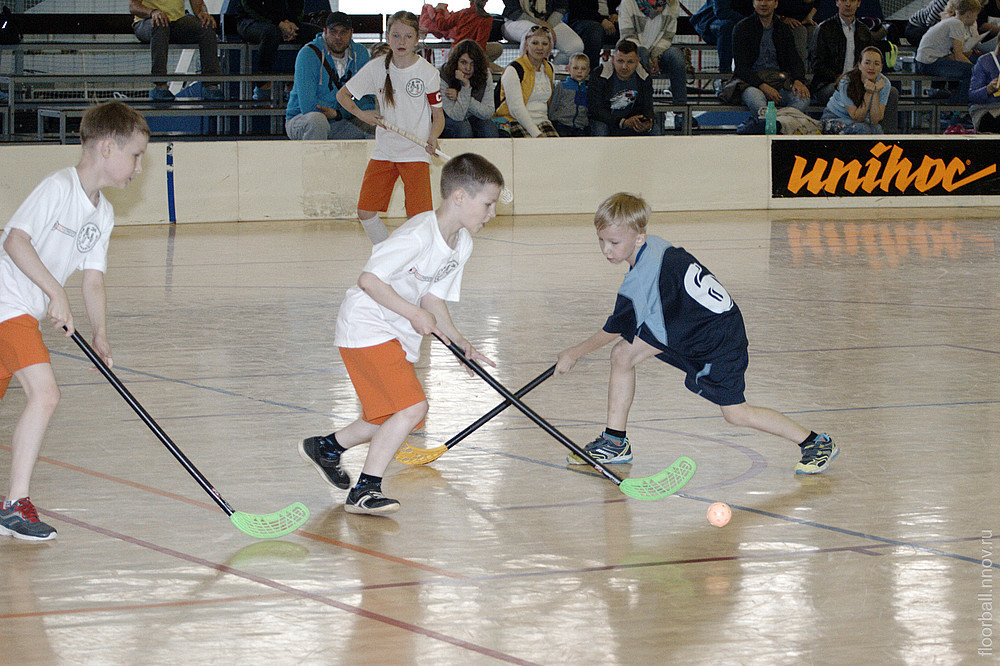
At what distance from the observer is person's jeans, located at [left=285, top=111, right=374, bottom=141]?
1416 cm

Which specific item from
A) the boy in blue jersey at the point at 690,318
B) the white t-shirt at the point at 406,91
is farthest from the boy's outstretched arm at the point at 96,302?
the white t-shirt at the point at 406,91

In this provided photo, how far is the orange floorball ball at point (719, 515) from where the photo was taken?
3.91 m

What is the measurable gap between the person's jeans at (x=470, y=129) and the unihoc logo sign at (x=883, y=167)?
3673 mm

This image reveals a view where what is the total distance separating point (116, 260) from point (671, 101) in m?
8.51

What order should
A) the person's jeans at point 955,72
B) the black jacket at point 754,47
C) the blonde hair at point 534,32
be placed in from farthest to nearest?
the person's jeans at point 955,72 → the black jacket at point 754,47 → the blonde hair at point 534,32

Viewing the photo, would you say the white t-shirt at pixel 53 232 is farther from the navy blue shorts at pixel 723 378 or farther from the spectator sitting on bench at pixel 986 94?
the spectator sitting on bench at pixel 986 94

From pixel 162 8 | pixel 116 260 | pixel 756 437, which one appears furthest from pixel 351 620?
pixel 162 8

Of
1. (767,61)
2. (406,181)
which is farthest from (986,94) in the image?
(406,181)

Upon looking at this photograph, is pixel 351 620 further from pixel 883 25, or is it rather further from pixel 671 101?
pixel 883 25

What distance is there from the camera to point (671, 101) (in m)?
16.7

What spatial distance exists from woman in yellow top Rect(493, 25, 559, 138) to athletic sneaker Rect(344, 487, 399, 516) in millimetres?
11232

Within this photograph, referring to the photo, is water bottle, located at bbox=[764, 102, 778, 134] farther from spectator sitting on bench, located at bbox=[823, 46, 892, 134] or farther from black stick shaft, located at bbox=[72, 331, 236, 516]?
black stick shaft, located at bbox=[72, 331, 236, 516]

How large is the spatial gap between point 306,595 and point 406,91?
22.3 ft

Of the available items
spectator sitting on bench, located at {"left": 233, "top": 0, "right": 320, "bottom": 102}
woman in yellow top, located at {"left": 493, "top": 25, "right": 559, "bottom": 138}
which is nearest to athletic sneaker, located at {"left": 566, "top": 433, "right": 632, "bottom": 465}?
woman in yellow top, located at {"left": 493, "top": 25, "right": 559, "bottom": 138}
